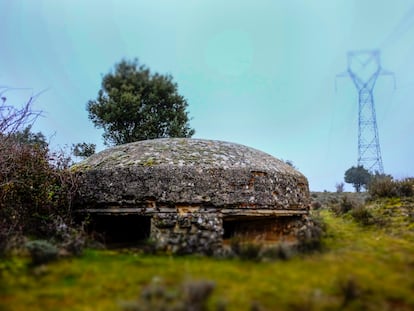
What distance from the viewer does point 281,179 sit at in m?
6.66

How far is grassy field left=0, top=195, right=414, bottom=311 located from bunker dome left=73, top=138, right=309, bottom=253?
1141 mm

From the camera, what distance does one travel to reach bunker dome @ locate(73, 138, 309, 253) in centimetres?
587

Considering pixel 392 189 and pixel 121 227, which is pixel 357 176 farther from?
pixel 121 227

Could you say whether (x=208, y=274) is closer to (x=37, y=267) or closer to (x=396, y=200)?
(x=37, y=267)

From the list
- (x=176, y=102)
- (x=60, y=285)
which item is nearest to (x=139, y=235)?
(x=60, y=285)

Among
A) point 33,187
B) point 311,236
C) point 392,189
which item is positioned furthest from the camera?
point 392,189

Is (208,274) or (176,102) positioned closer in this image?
(208,274)

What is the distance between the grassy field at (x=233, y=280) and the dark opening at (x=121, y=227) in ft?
5.05

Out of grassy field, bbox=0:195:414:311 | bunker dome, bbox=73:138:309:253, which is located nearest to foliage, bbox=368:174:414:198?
bunker dome, bbox=73:138:309:253

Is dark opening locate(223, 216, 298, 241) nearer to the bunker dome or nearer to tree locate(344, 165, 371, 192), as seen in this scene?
the bunker dome

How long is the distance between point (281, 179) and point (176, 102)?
10788mm

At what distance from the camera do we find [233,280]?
3424mm

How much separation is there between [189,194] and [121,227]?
174 centimetres

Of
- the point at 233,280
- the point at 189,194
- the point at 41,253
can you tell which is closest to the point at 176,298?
the point at 233,280
